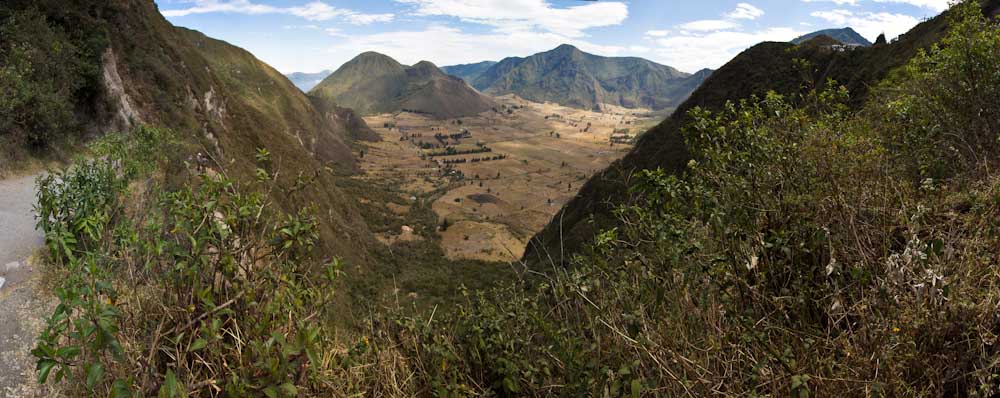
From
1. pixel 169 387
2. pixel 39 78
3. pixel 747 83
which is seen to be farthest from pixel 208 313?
pixel 747 83

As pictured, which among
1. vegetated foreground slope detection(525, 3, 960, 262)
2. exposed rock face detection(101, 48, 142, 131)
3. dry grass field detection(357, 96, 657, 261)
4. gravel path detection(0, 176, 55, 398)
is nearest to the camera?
gravel path detection(0, 176, 55, 398)

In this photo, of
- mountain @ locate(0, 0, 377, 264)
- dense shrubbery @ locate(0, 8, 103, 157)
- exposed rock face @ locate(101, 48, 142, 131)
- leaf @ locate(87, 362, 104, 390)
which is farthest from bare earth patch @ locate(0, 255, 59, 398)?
exposed rock face @ locate(101, 48, 142, 131)

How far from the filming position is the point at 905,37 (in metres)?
37.9

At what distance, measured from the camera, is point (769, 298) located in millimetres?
3602

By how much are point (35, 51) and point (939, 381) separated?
32.4 meters

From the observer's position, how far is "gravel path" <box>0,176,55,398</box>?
5109 millimetres

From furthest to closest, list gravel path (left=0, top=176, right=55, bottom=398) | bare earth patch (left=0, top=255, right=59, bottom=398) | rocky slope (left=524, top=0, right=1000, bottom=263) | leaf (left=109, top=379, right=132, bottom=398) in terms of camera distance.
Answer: rocky slope (left=524, top=0, right=1000, bottom=263) < gravel path (left=0, top=176, right=55, bottom=398) < bare earth patch (left=0, top=255, right=59, bottom=398) < leaf (left=109, top=379, right=132, bottom=398)

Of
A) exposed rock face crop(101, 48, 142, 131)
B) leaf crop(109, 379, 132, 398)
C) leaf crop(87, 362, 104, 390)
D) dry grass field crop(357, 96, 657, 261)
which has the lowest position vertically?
dry grass field crop(357, 96, 657, 261)

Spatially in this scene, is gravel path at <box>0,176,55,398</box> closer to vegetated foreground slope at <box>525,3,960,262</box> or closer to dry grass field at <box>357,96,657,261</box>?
vegetated foreground slope at <box>525,3,960,262</box>

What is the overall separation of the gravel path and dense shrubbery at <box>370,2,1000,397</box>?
4.25m

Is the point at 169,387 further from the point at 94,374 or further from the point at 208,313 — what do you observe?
the point at 208,313

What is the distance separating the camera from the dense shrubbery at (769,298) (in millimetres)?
2803

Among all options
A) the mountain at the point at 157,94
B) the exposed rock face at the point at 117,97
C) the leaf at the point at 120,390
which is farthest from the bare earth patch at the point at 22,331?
the exposed rock face at the point at 117,97

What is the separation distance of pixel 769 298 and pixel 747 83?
52255 millimetres
